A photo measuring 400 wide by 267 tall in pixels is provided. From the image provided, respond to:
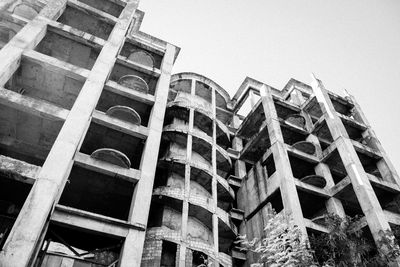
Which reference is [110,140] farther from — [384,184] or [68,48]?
[384,184]

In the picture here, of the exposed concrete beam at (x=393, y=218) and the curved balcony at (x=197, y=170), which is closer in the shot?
the exposed concrete beam at (x=393, y=218)

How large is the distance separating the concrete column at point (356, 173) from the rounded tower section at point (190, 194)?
7.11m

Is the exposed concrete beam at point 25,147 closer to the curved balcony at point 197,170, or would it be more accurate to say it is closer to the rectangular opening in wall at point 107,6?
the curved balcony at point 197,170

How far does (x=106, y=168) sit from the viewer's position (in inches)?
518

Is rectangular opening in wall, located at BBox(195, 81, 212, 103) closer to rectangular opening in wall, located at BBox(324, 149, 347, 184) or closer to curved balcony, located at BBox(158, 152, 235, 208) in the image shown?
curved balcony, located at BBox(158, 152, 235, 208)

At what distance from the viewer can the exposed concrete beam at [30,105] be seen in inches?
504

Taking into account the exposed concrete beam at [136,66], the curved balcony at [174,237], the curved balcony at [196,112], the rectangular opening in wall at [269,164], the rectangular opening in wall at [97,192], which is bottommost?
the curved balcony at [174,237]

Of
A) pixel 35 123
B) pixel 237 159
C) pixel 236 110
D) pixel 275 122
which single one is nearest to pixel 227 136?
pixel 237 159

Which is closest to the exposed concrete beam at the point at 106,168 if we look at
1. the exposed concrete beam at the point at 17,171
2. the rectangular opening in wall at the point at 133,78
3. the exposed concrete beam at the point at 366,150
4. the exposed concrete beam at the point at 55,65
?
the exposed concrete beam at the point at 17,171

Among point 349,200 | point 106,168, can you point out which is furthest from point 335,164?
point 106,168

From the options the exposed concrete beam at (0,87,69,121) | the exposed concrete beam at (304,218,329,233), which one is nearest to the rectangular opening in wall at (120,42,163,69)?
the exposed concrete beam at (0,87,69,121)

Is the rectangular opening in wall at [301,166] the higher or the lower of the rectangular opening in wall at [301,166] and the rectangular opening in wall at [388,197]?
the higher

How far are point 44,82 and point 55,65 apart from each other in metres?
1.38

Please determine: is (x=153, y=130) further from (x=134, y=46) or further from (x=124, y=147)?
(x=134, y=46)
